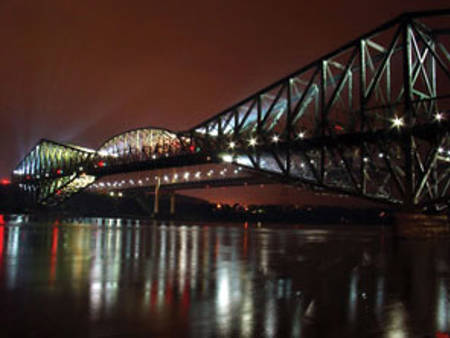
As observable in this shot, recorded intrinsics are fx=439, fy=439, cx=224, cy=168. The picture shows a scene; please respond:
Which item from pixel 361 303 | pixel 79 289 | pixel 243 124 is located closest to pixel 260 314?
pixel 361 303

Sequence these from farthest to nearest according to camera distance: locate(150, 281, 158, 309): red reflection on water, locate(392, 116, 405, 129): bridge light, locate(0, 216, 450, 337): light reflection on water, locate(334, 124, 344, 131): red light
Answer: locate(334, 124, 344, 131): red light
locate(392, 116, 405, 129): bridge light
locate(150, 281, 158, 309): red reflection on water
locate(0, 216, 450, 337): light reflection on water

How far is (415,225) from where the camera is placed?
102 ft

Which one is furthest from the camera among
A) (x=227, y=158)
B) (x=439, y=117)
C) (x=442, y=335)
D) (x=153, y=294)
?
(x=227, y=158)

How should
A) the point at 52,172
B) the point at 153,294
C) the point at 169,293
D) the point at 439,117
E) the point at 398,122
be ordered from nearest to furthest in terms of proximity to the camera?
the point at 153,294, the point at 169,293, the point at 439,117, the point at 398,122, the point at 52,172

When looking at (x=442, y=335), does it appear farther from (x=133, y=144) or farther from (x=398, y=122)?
(x=133, y=144)

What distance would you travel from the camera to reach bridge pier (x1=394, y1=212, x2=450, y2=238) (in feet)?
101

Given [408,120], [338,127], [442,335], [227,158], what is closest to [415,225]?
[408,120]

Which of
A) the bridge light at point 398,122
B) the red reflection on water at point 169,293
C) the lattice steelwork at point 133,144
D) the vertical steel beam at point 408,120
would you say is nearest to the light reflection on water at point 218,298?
the red reflection on water at point 169,293

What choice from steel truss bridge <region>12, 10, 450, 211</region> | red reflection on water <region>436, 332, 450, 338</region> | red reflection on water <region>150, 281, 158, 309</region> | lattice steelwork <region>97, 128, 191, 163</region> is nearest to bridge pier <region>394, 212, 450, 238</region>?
steel truss bridge <region>12, 10, 450, 211</region>

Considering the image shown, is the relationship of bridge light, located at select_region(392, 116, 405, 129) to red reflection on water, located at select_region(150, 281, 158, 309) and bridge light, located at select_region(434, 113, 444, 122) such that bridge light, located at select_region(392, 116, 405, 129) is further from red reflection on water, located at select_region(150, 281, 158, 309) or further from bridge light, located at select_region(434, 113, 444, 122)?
red reflection on water, located at select_region(150, 281, 158, 309)

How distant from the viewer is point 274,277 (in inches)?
457

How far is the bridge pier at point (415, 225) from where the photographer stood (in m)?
30.9

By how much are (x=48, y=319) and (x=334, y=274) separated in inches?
326

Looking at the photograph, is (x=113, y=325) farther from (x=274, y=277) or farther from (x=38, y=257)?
(x=38, y=257)
